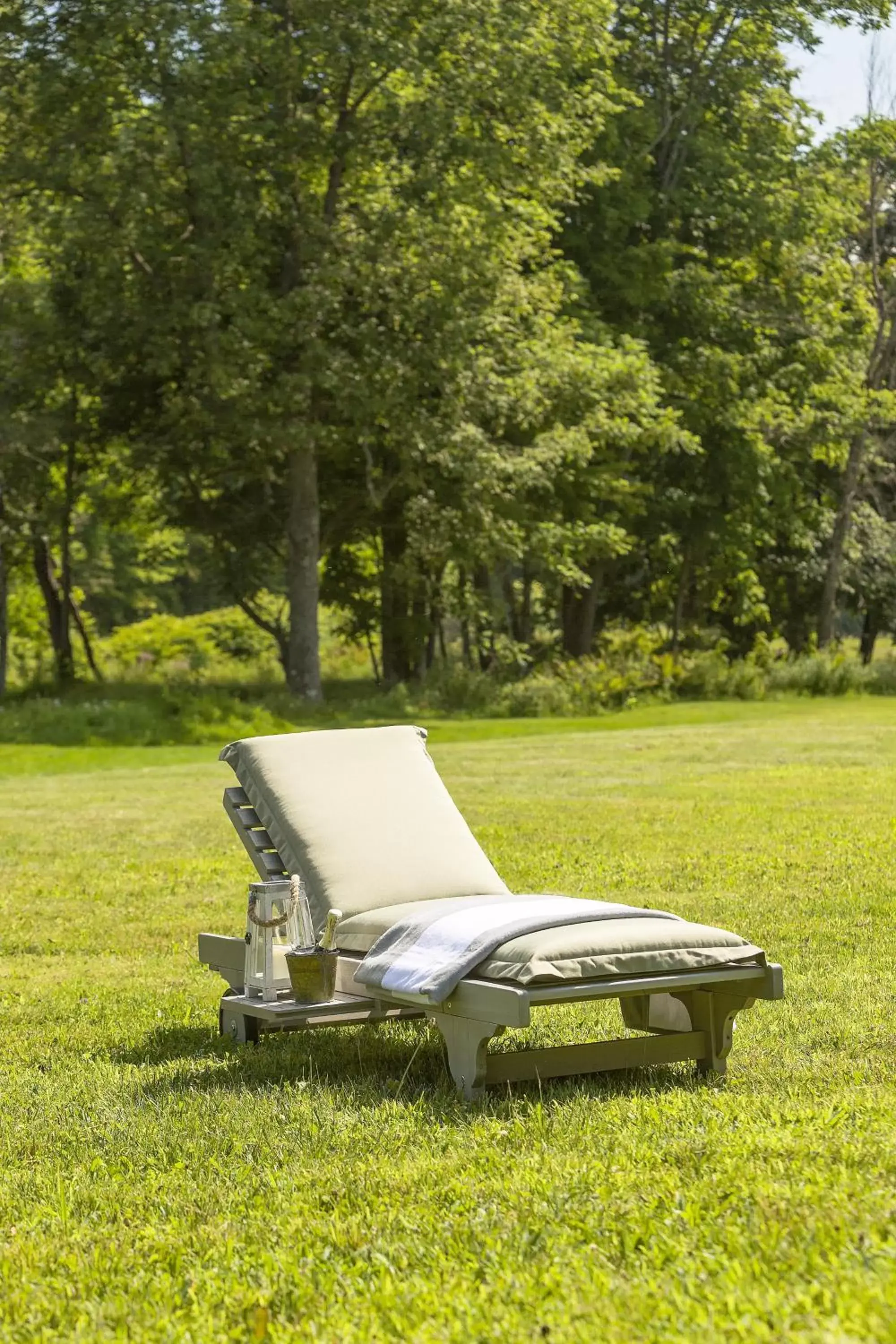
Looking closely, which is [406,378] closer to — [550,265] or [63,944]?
[550,265]

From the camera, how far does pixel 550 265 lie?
30172mm

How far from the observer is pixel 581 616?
34031mm

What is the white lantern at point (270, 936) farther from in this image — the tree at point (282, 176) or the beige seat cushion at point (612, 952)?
the tree at point (282, 176)

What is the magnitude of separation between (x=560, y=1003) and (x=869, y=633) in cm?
3960

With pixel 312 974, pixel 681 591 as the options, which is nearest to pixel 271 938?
pixel 312 974

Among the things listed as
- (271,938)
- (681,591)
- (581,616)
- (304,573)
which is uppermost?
(304,573)

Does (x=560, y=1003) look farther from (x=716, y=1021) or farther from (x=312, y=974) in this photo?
(x=312, y=974)

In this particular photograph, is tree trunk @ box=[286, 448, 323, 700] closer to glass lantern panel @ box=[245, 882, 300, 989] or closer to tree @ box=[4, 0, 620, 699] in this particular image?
tree @ box=[4, 0, 620, 699]

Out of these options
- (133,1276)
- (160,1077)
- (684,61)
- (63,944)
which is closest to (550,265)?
(684,61)

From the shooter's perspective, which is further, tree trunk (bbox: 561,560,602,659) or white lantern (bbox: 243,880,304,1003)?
tree trunk (bbox: 561,560,602,659)

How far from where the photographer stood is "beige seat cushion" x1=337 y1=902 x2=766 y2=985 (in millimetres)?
5051

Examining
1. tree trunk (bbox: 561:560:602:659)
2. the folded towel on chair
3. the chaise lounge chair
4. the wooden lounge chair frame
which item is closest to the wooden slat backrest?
the chaise lounge chair

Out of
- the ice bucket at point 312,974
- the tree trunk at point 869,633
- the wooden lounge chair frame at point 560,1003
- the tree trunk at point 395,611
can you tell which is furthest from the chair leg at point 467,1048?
the tree trunk at point 869,633

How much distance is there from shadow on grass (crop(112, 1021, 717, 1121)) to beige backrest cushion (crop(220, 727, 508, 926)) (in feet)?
1.73
